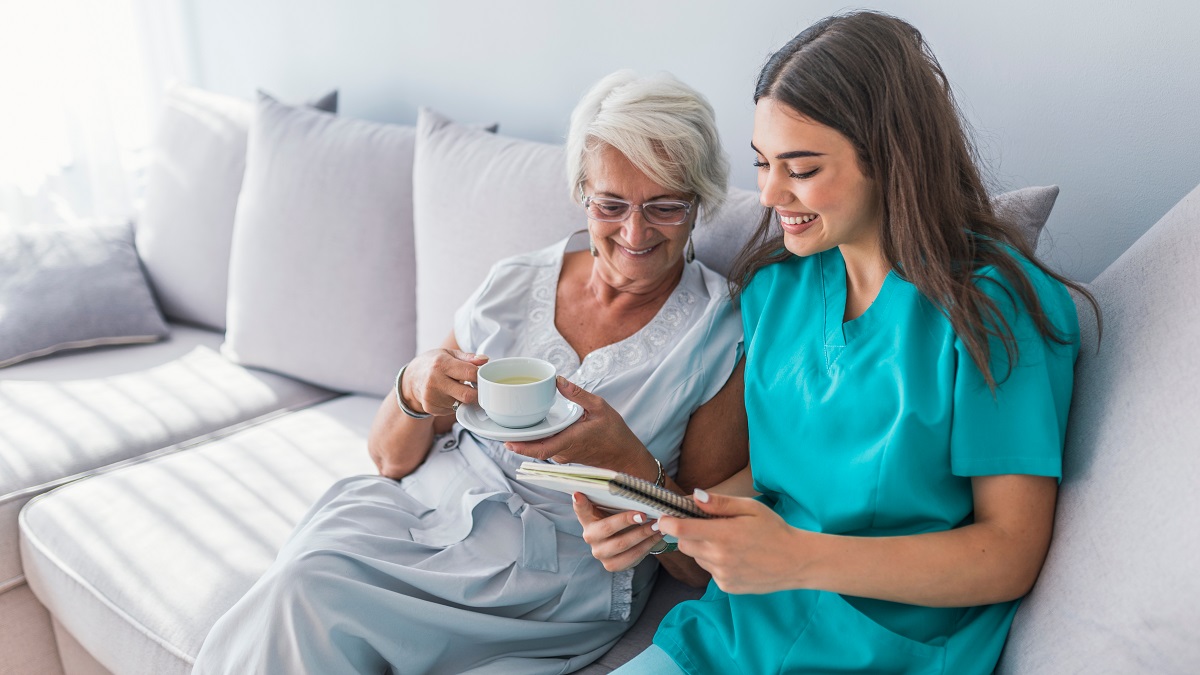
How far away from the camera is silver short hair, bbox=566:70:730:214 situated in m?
1.39

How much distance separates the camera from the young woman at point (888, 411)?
1.06m

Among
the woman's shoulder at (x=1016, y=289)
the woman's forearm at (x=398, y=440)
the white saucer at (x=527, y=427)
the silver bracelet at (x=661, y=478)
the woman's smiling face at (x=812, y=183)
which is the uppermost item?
the woman's smiling face at (x=812, y=183)

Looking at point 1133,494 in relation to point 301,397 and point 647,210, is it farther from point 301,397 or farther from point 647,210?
point 301,397

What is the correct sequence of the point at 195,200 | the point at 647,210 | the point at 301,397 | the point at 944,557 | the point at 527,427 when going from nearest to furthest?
the point at 944,557
the point at 527,427
the point at 647,210
the point at 301,397
the point at 195,200

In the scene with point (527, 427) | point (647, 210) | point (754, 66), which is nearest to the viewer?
point (527, 427)

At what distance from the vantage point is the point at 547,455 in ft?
4.03

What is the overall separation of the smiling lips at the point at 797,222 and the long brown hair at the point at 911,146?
0.09 metres

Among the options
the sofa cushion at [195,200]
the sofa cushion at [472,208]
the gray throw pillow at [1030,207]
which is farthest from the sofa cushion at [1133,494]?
the sofa cushion at [195,200]

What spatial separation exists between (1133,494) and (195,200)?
7.67 ft

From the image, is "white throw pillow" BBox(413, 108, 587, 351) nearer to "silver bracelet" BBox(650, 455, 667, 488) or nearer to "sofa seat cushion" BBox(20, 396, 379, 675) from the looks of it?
"sofa seat cushion" BBox(20, 396, 379, 675)

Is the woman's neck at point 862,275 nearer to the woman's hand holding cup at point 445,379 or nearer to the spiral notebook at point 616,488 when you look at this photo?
the spiral notebook at point 616,488

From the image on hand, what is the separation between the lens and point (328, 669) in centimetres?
126

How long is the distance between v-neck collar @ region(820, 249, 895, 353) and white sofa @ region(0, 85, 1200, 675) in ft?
0.89

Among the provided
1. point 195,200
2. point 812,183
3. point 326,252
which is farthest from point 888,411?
point 195,200
